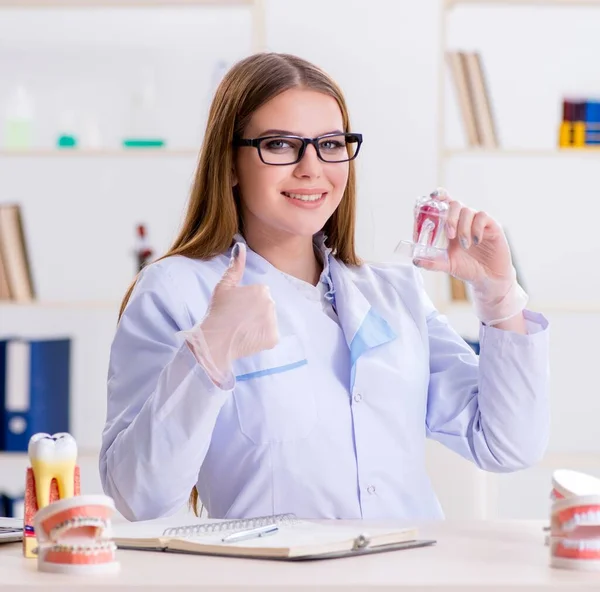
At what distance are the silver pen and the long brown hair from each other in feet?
2.06

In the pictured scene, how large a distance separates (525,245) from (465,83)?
24.2 inches

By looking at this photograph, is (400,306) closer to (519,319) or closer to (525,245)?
(519,319)

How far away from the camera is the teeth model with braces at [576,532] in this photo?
1.07 m

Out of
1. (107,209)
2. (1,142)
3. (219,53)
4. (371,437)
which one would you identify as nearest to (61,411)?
(107,209)

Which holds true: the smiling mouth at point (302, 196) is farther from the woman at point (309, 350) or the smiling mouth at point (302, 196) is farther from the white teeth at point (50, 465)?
the white teeth at point (50, 465)

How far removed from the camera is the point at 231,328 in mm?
1348

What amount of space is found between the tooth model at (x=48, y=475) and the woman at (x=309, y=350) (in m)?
0.29

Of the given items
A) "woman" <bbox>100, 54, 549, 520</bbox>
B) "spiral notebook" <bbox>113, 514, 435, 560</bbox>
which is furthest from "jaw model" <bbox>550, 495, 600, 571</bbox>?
"woman" <bbox>100, 54, 549, 520</bbox>

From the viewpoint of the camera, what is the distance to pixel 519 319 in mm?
1711

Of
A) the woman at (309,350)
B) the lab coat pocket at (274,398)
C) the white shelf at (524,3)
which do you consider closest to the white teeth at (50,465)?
the woman at (309,350)

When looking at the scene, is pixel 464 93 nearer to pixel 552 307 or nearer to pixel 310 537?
pixel 552 307

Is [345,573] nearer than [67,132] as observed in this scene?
Yes

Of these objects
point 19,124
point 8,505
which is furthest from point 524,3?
point 8,505

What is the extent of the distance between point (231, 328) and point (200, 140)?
2.05 m
